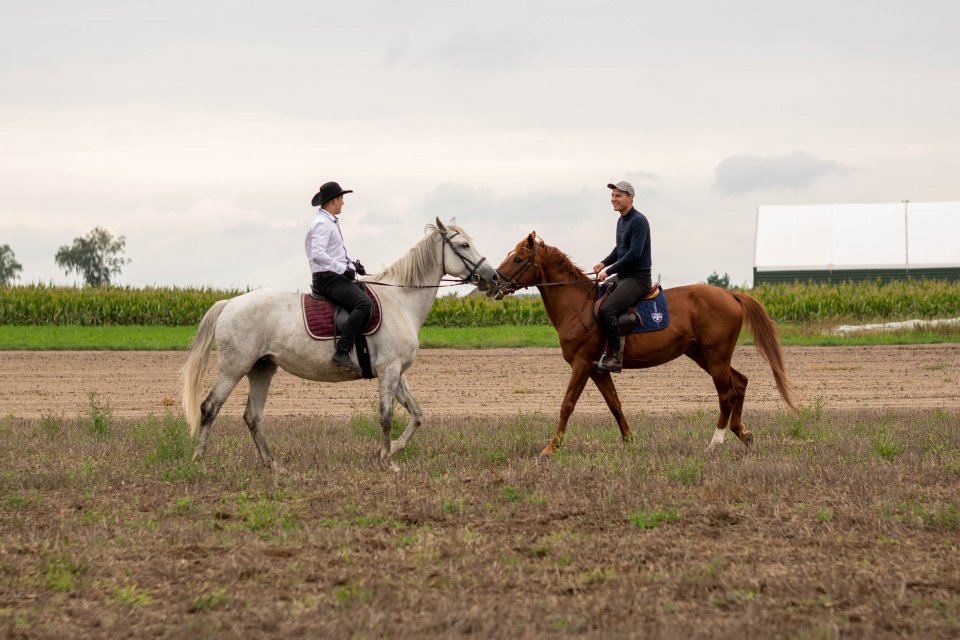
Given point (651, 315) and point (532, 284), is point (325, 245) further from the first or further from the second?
point (651, 315)

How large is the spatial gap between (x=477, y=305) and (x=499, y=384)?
39.2 ft

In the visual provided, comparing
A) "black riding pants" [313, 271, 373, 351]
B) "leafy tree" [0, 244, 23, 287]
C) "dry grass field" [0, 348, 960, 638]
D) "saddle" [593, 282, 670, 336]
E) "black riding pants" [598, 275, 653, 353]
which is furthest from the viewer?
"leafy tree" [0, 244, 23, 287]

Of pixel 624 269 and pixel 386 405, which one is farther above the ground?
pixel 624 269

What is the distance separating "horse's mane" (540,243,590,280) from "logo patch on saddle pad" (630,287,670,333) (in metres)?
0.74

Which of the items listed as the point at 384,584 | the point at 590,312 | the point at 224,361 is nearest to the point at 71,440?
the point at 224,361

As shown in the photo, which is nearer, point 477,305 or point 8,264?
point 477,305

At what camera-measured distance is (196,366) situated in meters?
11.4

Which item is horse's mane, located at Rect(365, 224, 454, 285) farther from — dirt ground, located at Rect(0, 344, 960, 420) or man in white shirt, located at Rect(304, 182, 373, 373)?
dirt ground, located at Rect(0, 344, 960, 420)

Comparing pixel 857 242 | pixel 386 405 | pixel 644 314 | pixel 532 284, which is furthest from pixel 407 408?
pixel 857 242

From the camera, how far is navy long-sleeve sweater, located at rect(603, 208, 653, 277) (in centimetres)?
1212

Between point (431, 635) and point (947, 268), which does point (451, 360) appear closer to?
point (431, 635)

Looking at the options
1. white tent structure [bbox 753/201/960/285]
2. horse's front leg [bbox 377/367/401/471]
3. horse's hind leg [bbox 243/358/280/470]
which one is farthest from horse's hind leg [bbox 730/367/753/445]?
white tent structure [bbox 753/201/960/285]

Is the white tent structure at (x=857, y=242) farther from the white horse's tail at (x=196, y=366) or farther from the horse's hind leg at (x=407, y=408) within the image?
the white horse's tail at (x=196, y=366)

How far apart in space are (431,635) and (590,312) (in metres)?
6.95
